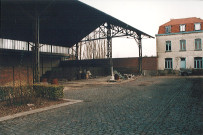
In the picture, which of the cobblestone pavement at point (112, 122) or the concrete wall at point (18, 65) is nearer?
the cobblestone pavement at point (112, 122)

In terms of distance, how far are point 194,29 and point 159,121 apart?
92.3 ft

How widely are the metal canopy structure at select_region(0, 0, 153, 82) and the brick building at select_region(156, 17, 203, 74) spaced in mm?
4433

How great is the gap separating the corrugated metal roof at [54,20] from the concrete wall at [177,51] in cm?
578

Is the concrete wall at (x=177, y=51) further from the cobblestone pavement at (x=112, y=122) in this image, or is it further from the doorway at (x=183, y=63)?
the cobblestone pavement at (x=112, y=122)

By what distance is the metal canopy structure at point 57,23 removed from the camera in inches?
561

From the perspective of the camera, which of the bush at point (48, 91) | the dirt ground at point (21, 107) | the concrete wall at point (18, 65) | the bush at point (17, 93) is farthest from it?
the concrete wall at point (18, 65)

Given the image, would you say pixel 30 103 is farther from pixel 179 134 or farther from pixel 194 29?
pixel 194 29

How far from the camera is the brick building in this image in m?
27.4

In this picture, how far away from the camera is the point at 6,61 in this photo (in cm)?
2188

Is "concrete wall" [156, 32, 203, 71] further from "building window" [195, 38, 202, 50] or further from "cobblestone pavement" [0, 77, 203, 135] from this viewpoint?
"cobblestone pavement" [0, 77, 203, 135]

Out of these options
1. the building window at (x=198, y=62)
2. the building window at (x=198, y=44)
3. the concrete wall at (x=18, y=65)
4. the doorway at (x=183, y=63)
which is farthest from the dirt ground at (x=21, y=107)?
the building window at (x=198, y=44)

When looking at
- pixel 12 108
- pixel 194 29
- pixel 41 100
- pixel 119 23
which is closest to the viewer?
pixel 12 108

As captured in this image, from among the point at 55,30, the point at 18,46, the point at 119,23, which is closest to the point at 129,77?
the point at 119,23

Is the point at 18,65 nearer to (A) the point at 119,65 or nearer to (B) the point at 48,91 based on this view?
(A) the point at 119,65
